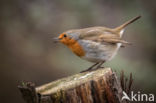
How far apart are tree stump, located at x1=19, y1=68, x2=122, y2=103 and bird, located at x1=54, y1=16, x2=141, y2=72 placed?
87cm

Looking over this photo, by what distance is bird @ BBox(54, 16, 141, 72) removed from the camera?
14.4 ft

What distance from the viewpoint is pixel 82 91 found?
3.27 m

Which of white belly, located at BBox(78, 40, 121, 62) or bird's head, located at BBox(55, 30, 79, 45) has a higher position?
bird's head, located at BBox(55, 30, 79, 45)

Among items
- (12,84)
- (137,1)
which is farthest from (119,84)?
(137,1)

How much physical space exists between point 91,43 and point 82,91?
49.1 inches

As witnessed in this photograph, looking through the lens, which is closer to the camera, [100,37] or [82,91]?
[82,91]

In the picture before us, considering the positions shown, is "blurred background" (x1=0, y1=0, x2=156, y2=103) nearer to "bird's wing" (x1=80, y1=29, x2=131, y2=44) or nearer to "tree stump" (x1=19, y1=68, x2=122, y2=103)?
"bird's wing" (x1=80, y1=29, x2=131, y2=44)

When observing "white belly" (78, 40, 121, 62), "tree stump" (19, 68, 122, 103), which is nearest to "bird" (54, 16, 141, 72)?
"white belly" (78, 40, 121, 62)

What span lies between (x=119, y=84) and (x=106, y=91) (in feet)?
0.69

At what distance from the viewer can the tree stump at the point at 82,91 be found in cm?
320

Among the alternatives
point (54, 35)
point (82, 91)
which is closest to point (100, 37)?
point (82, 91)

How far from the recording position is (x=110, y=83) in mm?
3389

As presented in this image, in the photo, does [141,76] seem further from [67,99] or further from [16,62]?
[67,99]

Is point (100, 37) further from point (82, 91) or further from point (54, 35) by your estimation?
point (54, 35)
